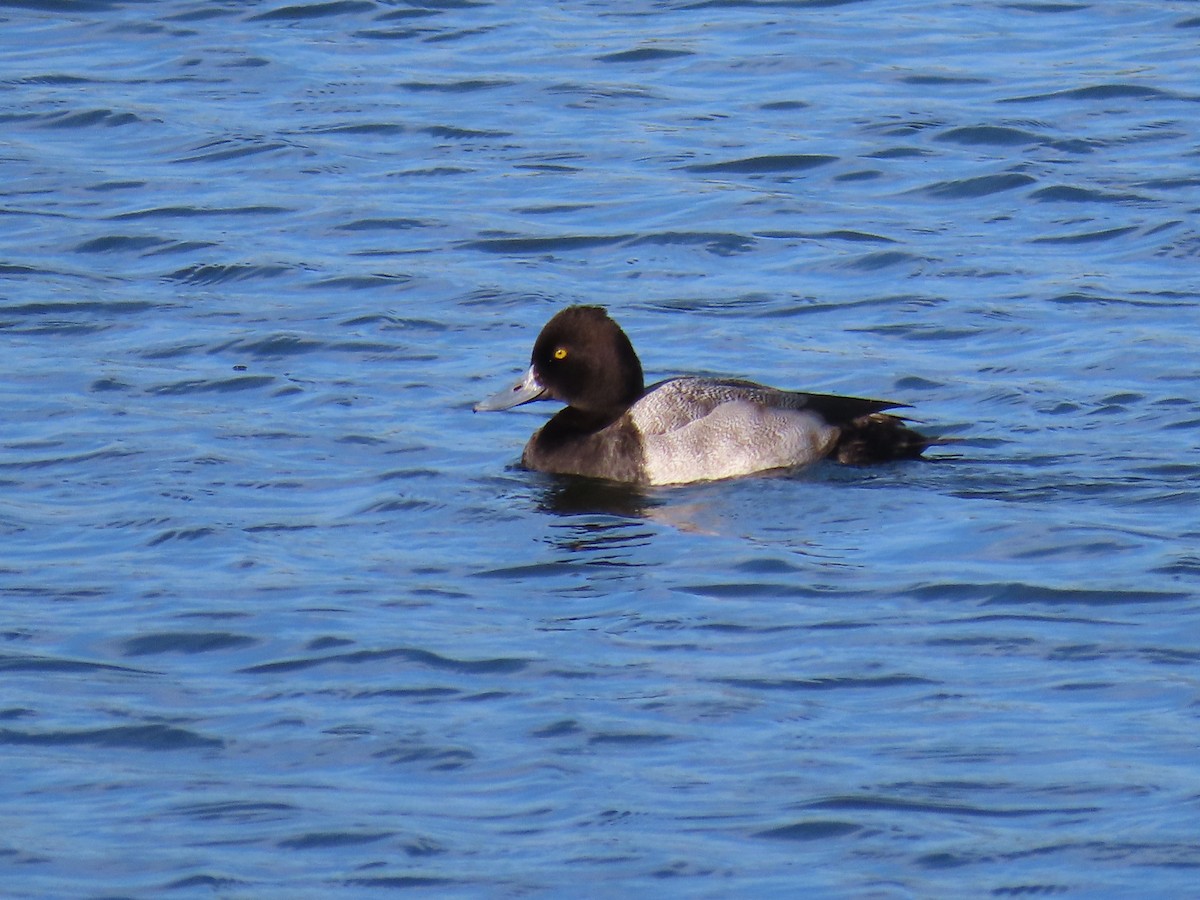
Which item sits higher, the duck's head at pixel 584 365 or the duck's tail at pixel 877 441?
the duck's head at pixel 584 365

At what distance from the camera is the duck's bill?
10219 millimetres

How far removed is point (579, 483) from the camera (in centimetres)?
977

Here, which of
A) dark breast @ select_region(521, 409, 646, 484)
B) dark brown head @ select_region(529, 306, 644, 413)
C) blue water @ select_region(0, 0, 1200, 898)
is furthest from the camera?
dark brown head @ select_region(529, 306, 644, 413)

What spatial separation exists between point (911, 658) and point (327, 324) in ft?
17.2

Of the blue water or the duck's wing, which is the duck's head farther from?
the blue water

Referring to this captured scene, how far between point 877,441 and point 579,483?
1256 millimetres

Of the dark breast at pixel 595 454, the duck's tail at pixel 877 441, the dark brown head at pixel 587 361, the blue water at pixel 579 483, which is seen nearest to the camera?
the blue water at pixel 579 483

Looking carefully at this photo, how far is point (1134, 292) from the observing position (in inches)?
472

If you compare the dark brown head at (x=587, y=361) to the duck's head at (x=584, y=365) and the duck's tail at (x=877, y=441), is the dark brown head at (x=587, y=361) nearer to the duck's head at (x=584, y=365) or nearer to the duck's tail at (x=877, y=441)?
the duck's head at (x=584, y=365)

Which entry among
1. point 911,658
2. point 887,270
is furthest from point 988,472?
point 887,270

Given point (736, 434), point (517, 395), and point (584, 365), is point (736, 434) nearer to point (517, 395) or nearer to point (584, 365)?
point (584, 365)

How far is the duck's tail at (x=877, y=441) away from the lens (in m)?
9.57

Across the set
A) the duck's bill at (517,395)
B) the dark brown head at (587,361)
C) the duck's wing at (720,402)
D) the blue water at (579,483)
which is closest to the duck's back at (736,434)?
the duck's wing at (720,402)

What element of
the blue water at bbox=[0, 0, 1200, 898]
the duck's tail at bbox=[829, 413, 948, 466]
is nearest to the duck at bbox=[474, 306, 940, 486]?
the duck's tail at bbox=[829, 413, 948, 466]
